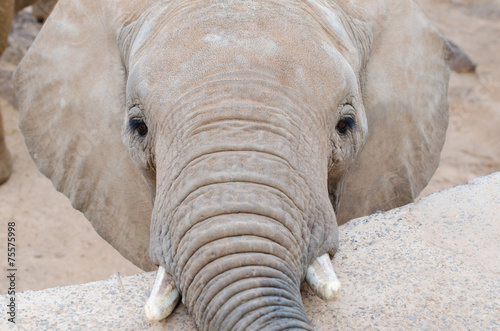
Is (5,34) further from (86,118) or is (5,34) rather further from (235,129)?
(235,129)

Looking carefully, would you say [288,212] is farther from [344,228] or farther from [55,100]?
[55,100]

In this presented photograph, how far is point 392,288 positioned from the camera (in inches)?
76.0

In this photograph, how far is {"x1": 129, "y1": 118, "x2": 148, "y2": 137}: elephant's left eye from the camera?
221 cm

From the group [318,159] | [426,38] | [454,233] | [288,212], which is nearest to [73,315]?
[288,212]

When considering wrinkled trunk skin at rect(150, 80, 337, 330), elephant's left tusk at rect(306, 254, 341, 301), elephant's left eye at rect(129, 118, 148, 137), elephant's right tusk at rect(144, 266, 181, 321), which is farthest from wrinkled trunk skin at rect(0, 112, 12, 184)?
elephant's left tusk at rect(306, 254, 341, 301)

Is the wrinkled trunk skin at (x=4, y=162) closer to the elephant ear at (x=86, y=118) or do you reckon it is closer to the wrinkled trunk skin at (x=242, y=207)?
the elephant ear at (x=86, y=118)

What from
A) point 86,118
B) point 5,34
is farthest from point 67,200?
point 86,118

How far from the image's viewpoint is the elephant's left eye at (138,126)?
2.21 m

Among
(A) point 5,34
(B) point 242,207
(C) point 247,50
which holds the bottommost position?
(A) point 5,34

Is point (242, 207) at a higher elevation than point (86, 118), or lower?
higher

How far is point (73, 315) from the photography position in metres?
1.89

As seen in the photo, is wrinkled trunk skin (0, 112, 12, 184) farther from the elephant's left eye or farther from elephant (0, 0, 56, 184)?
the elephant's left eye

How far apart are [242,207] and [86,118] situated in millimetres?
1329

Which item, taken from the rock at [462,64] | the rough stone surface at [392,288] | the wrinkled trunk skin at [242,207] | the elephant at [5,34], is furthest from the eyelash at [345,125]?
the rock at [462,64]
